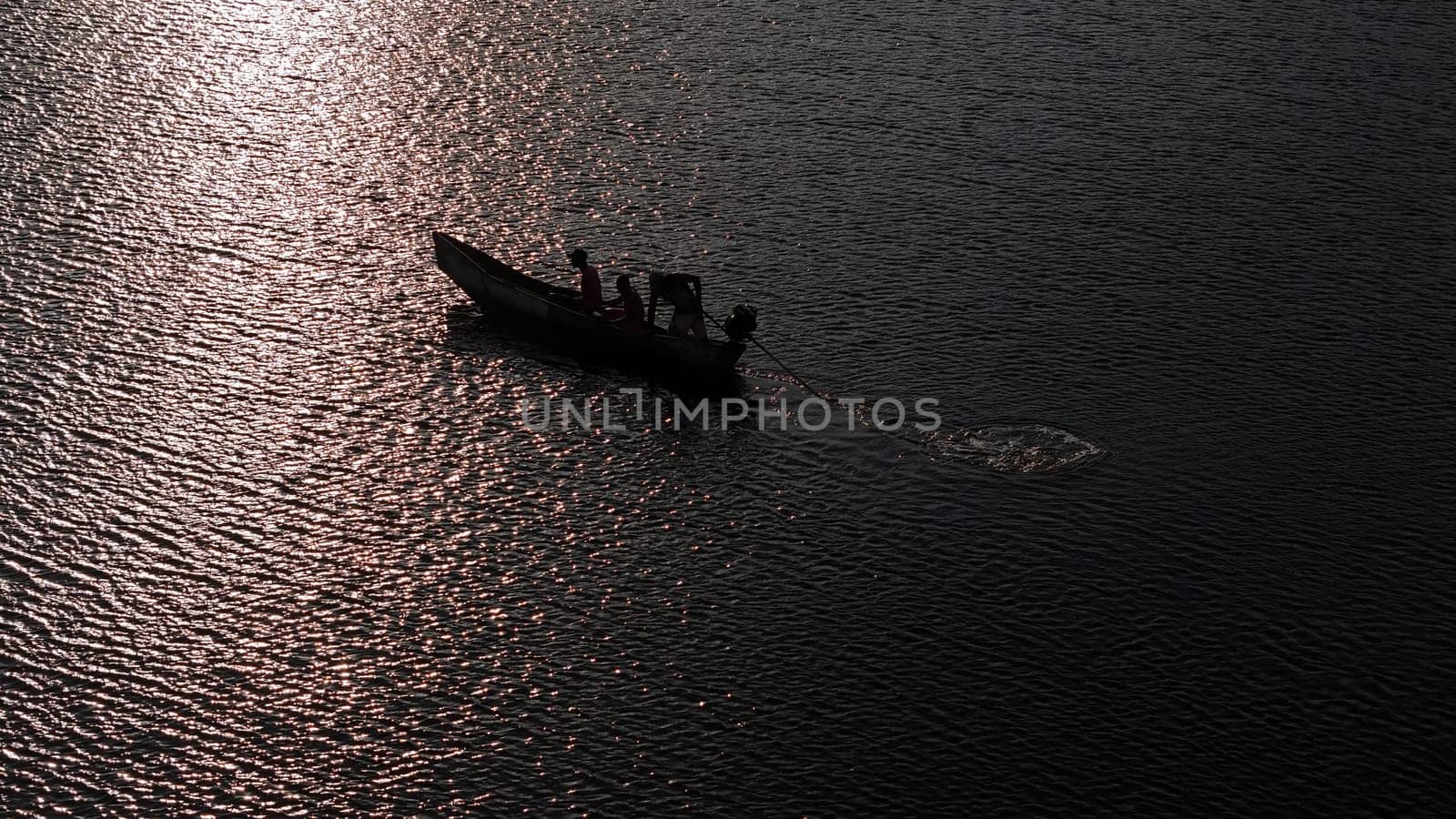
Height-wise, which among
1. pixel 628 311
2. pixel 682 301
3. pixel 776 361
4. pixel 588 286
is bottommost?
pixel 776 361

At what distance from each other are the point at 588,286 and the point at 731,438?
6127 mm

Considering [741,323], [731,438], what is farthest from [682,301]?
[731,438]

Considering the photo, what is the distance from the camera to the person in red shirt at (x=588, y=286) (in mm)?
40594

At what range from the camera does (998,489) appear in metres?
35.1

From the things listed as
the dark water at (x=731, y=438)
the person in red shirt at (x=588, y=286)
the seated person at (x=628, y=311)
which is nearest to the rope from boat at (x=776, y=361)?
the dark water at (x=731, y=438)

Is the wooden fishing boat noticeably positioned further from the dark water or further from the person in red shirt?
the dark water

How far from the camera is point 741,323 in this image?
38375 mm

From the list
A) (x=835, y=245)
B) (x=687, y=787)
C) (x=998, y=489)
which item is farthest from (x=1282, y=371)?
(x=687, y=787)

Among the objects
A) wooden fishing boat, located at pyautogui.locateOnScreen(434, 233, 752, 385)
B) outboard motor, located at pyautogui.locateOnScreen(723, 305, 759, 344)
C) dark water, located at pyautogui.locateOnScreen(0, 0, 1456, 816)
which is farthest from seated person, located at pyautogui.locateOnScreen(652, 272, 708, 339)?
dark water, located at pyautogui.locateOnScreen(0, 0, 1456, 816)

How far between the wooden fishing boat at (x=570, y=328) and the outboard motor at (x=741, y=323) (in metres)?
0.09

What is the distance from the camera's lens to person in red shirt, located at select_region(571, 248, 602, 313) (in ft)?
133

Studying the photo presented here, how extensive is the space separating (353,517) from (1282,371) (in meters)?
22.6

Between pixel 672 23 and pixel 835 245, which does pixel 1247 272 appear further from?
pixel 672 23

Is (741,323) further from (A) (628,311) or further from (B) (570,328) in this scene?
(B) (570,328)
